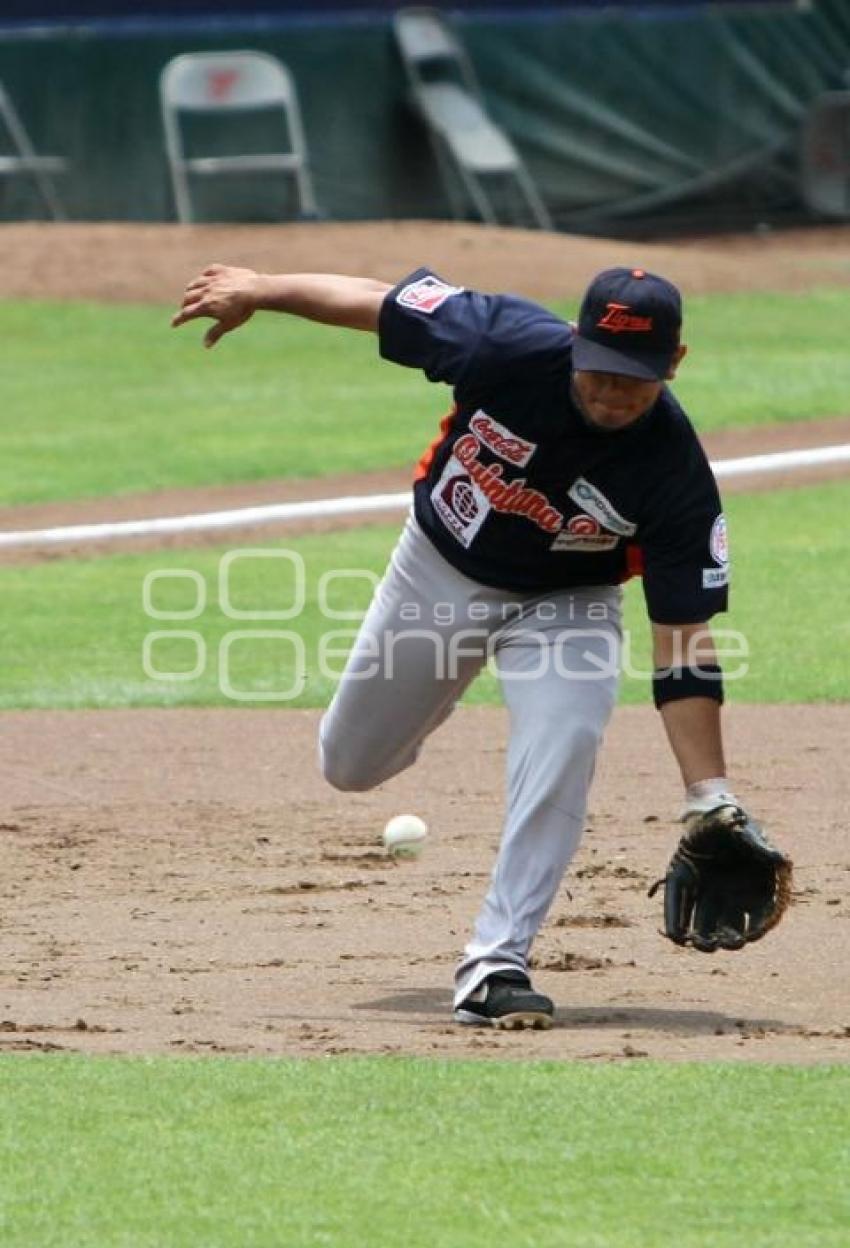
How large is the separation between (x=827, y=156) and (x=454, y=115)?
13.9 feet

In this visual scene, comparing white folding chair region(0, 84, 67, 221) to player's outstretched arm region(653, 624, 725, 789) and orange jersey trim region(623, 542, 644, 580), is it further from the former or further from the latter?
player's outstretched arm region(653, 624, 725, 789)

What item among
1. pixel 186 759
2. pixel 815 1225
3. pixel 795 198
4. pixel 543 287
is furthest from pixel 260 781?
pixel 795 198

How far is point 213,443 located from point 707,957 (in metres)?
10.4

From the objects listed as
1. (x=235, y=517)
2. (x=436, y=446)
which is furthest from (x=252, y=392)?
(x=436, y=446)

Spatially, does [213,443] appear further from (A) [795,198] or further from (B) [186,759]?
(A) [795,198]

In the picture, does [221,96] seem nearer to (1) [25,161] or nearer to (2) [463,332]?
(1) [25,161]

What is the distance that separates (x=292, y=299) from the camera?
5.41 m

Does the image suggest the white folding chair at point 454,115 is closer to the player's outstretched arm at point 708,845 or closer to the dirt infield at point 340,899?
the dirt infield at point 340,899

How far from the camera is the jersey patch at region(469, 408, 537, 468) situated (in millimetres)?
5211

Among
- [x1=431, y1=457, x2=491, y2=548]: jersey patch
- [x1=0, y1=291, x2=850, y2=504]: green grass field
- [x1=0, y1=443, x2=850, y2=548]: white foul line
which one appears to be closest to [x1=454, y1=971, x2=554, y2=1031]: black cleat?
[x1=431, y1=457, x2=491, y2=548]: jersey patch

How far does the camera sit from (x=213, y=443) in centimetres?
1606

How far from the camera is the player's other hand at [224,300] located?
5.41 meters

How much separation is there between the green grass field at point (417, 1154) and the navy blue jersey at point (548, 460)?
1.07m

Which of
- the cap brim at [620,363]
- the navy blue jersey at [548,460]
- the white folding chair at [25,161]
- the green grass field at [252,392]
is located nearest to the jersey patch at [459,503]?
the navy blue jersey at [548,460]
